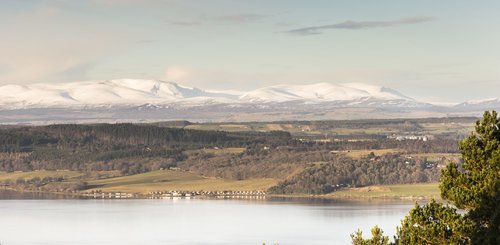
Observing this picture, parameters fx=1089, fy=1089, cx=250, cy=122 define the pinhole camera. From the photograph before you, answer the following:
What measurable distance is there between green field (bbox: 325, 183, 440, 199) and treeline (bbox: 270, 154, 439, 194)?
270 centimetres

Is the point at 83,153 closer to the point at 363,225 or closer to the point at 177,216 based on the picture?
the point at 177,216

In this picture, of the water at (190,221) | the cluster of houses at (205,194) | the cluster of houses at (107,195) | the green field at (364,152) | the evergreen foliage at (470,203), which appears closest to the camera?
the evergreen foliage at (470,203)

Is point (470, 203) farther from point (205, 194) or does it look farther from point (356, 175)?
point (356, 175)

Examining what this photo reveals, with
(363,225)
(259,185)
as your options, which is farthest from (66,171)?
(363,225)

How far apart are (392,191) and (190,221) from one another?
44.2 metres

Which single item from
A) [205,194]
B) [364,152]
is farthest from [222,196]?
[364,152]

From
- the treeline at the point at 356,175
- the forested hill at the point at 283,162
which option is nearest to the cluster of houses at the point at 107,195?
the forested hill at the point at 283,162

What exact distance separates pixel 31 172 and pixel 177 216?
69.6 m

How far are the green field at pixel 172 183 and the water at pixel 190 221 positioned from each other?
1451 cm

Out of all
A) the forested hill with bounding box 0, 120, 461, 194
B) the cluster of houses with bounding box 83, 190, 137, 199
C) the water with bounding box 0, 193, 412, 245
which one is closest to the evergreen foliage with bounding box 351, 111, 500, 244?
the water with bounding box 0, 193, 412, 245

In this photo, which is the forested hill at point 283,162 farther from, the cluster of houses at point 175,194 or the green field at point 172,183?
the cluster of houses at point 175,194

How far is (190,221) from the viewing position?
10950cm

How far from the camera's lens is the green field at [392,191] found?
13862cm

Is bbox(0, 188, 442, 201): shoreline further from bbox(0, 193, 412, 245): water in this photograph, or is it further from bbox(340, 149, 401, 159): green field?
bbox(340, 149, 401, 159): green field
